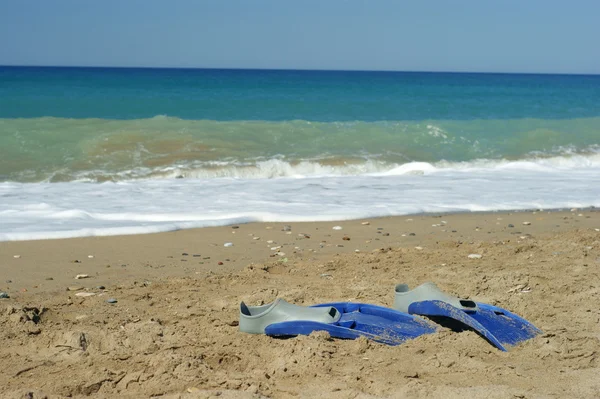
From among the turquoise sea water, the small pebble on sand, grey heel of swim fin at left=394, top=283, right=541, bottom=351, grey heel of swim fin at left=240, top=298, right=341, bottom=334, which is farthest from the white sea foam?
grey heel of swim fin at left=394, top=283, right=541, bottom=351

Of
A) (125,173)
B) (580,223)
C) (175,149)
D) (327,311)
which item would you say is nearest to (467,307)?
(327,311)

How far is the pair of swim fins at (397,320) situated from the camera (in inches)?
135

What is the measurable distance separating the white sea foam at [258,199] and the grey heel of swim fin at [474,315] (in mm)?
3149

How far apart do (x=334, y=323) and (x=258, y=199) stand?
4570 millimetres

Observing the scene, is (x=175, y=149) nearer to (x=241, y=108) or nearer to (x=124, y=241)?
(x=124, y=241)

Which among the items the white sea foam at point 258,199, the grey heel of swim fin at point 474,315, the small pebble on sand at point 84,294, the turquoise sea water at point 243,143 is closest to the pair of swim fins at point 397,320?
the grey heel of swim fin at point 474,315

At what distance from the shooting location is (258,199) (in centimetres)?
798

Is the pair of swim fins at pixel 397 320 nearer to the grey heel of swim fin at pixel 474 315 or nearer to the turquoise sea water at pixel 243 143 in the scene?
the grey heel of swim fin at pixel 474 315

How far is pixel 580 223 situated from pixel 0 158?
9305 mm

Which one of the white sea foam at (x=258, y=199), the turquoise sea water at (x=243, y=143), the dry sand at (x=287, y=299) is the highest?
the turquoise sea water at (x=243, y=143)

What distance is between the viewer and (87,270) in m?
4.94

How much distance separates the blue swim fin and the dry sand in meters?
0.08

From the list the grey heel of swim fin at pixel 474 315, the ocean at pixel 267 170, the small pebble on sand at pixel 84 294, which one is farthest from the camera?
the ocean at pixel 267 170

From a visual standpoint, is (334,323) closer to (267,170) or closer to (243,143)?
(267,170)
